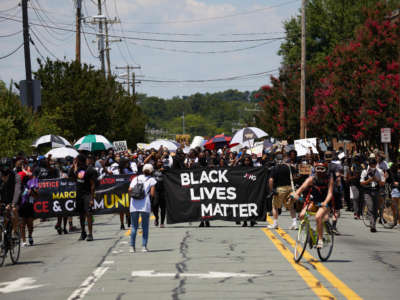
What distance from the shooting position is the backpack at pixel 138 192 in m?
14.6

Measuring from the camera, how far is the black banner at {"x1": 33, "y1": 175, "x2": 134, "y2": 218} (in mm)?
20856

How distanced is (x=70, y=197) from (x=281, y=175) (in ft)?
19.9

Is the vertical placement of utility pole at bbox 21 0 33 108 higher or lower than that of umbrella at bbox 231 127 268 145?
higher

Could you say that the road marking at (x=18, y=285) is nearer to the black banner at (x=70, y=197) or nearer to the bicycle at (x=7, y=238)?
the bicycle at (x=7, y=238)

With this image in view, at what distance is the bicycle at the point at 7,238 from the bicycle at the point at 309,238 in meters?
5.17

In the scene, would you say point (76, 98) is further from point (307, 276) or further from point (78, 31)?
point (307, 276)

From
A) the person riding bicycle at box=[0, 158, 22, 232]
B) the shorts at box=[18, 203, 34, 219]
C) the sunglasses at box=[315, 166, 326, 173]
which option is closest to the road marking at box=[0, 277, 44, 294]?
the person riding bicycle at box=[0, 158, 22, 232]

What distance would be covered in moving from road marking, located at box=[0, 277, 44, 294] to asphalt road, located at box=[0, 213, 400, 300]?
0.6 inches

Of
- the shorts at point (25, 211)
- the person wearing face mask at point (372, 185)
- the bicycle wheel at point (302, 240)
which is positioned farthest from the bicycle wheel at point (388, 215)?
the shorts at point (25, 211)

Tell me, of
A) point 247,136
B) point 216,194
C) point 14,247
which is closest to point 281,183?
point 216,194

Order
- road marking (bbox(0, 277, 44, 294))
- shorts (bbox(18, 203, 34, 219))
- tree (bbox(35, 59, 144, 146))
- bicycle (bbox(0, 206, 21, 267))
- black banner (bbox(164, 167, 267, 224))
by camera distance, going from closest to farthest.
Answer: road marking (bbox(0, 277, 44, 294)), bicycle (bbox(0, 206, 21, 267)), shorts (bbox(18, 203, 34, 219)), black banner (bbox(164, 167, 267, 224)), tree (bbox(35, 59, 144, 146))

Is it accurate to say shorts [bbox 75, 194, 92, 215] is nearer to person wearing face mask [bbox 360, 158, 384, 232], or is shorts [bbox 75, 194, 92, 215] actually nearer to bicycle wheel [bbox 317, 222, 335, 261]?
bicycle wheel [bbox 317, 222, 335, 261]

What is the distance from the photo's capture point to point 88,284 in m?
10.6

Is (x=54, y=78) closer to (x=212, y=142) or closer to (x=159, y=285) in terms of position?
(x=212, y=142)
